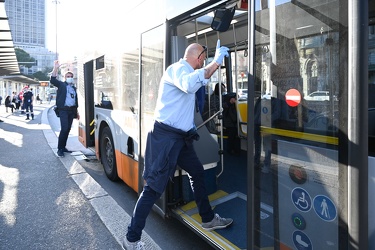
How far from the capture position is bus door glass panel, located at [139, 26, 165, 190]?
328 centimetres

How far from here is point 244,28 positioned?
5.29 meters

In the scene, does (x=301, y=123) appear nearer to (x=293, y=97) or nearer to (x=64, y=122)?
(x=293, y=97)

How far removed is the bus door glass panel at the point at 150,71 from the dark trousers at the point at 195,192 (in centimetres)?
57

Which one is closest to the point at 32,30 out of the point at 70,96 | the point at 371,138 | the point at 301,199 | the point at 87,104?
the point at 70,96

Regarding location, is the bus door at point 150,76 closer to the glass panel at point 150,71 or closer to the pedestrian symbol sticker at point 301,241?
the glass panel at point 150,71

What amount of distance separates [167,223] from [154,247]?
62 centimetres

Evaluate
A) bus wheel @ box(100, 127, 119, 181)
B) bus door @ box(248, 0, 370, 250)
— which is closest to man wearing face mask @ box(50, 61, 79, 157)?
bus wheel @ box(100, 127, 119, 181)

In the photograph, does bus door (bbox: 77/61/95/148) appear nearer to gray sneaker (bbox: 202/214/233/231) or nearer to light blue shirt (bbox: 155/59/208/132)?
light blue shirt (bbox: 155/59/208/132)

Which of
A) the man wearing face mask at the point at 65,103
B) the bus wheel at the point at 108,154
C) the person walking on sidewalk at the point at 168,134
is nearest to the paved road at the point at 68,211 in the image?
the bus wheel at the point at 108,154

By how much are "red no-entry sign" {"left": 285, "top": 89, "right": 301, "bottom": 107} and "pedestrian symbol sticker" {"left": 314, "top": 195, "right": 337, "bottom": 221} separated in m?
0.54

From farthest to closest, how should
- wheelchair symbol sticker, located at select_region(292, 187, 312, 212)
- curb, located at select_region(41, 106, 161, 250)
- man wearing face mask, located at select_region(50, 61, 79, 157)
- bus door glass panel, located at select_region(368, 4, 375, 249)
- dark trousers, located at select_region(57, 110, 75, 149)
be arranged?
dark trousers, located at select_region(57, 110, 75, 149) < man wearing face mask, located at select_region(50, 61, 79, 157) < curb, located at select_region(41, 106, 161, 250) < wheelchair symbol sticker, located at select_region(292, 187, 312, 212) < bus door glass panel, located at select_region(368, 4, 375, 249)

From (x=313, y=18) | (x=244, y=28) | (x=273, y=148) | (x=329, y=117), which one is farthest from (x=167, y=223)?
(x=244, y=28)

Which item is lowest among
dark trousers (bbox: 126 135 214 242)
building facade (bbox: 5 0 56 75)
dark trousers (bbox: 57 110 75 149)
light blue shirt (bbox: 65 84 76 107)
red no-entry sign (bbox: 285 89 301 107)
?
dark trousers (bbox: 126 135 214 242)

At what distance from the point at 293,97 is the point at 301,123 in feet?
0.53
